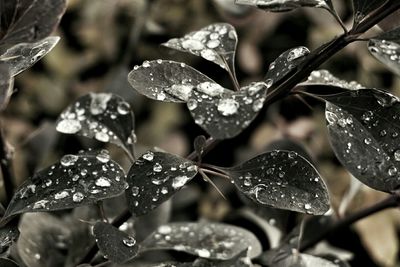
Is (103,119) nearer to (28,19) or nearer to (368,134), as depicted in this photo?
(28,19)

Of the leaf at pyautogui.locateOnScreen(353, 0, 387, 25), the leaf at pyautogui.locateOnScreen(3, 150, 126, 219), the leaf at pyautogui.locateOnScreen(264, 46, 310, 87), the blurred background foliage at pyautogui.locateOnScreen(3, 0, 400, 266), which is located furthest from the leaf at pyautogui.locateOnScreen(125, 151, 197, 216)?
the blurred background foliage at pyautogui.locateOnScreen(3, 0, 400, 266)

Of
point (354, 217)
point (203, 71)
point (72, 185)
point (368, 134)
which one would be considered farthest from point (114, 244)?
point (203, 71)

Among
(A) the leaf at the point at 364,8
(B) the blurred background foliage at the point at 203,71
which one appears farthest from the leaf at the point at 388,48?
(B) the blurred background foliage at the point at 203,71

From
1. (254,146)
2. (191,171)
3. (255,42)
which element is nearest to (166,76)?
(191,171)

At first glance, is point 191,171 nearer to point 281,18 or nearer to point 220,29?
point 220,29

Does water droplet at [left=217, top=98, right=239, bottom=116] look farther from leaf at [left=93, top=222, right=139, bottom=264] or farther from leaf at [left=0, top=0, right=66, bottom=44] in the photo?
leaf at [left=0, top=0, right=66, bottom=44]

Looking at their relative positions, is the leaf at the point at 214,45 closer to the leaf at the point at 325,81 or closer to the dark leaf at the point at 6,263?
the leaf at the point at 325,81

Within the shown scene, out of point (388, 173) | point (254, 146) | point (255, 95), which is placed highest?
point (255, 95)
